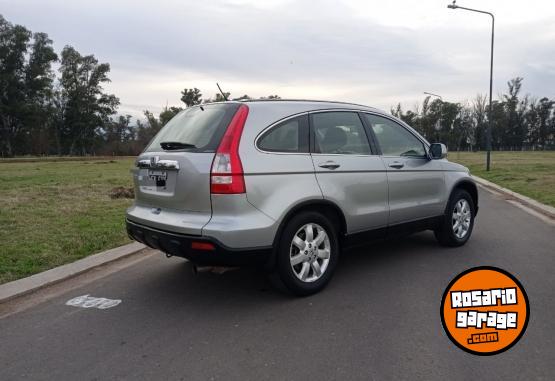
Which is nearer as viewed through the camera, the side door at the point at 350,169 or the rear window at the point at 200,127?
the rear window at the point at 200,127

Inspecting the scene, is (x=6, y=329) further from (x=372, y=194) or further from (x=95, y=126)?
(x=95, y=126)

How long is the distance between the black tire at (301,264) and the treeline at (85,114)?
135 ft

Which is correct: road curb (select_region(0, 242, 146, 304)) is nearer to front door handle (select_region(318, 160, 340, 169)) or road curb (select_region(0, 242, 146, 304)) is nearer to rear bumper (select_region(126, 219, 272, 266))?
rear bumper (select_region(126, 219, 272, 266))

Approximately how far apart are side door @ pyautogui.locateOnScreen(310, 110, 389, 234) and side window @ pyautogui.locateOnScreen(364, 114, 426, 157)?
212mm

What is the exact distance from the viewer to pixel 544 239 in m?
6.61

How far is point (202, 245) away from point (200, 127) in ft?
3.56

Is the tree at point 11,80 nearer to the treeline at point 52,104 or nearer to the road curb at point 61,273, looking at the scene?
the treeline at point 52,104

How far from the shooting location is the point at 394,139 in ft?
17.5

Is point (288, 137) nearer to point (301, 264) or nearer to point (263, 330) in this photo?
point (301, 264)

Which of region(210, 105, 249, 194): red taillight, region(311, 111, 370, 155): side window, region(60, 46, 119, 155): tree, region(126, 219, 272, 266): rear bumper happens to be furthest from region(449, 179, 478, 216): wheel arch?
region(60, 46, 119, 155): tree

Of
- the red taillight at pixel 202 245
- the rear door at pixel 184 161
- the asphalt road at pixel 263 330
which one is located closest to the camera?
the asphalt road at pixel 263 330

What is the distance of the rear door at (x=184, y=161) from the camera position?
3855 millimetres

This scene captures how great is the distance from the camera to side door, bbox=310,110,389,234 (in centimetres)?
441

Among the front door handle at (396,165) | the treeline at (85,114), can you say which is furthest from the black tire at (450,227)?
the treeline at (85,114)
